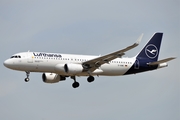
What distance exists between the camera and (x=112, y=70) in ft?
243

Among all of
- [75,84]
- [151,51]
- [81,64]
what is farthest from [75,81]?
[151,51]

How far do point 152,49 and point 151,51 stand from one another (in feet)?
1.68

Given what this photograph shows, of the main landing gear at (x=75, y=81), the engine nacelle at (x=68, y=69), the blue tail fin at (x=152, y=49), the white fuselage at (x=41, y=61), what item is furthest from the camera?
the blue tail fin at (x=152, y=49)

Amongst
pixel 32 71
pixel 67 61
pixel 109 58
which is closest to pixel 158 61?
pixel 109 58

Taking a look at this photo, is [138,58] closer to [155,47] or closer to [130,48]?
[155,47]

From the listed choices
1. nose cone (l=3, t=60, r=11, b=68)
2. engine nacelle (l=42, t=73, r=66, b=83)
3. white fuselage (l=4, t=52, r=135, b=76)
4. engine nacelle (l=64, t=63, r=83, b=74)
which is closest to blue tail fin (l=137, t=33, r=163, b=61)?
white fuselage (l=4, t=52, r=135, b=76)

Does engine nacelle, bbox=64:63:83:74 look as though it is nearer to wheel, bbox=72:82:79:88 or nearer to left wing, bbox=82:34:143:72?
left wing, bbox=82:34:143:72

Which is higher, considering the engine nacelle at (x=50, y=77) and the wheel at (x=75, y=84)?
the engine nacelle at (x=50, y=77)

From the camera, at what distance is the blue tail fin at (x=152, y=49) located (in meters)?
78.9

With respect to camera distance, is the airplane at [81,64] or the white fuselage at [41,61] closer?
the white fuselage at [41,61]

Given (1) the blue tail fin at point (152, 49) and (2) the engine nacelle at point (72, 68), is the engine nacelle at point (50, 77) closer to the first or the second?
(2) the engine nacelle at point (72, 68)

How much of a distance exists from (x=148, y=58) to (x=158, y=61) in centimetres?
466

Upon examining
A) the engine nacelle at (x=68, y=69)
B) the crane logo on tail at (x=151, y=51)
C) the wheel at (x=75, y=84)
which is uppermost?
the crane logo on tail at (x=151, y=51)

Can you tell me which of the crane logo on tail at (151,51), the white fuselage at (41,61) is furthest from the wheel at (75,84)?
the crane logo on tail at (151,51)
